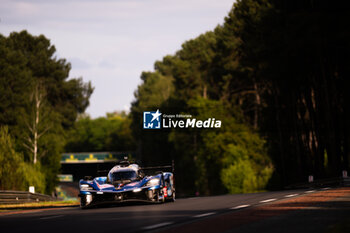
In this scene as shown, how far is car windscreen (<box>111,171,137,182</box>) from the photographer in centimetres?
2045

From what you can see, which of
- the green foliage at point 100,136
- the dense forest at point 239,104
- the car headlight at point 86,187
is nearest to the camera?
the car headlight at point 86,187

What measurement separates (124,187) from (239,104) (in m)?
59.8

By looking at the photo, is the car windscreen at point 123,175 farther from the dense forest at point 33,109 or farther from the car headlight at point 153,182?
the dense forest at point 33,109

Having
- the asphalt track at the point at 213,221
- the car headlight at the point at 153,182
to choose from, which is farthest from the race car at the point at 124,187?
the asphalt track at the point at 213,221

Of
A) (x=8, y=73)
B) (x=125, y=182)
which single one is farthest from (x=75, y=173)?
(x=125, y=182)

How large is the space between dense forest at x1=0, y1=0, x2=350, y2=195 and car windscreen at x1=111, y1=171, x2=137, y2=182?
1737 cm

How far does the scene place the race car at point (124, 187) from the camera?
1925 centimetres

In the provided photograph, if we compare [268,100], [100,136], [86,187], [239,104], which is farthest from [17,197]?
[100,136]

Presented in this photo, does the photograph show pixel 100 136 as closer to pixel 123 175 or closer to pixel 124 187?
pixel 123 175

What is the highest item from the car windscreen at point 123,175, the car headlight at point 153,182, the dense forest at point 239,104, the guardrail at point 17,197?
the dense forest at point 239,104

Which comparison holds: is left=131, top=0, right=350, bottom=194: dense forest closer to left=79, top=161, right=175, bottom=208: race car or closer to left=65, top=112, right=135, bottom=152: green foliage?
left=79, top=161, right=175, bottom=208: race car

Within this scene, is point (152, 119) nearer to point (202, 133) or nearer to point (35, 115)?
point (202, 133)

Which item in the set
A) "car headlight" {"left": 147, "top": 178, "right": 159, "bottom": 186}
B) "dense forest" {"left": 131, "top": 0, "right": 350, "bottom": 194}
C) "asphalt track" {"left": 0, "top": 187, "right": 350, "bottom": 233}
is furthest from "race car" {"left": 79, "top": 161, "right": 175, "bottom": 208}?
"dense forest" {"left": 131, "top": 0, "right": 350, "bottom": 194}

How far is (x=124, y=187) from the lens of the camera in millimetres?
19500
